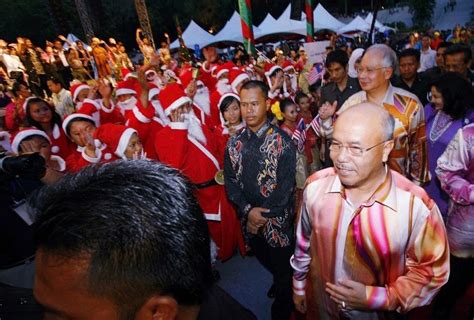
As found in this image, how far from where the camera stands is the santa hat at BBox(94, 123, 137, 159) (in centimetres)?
307

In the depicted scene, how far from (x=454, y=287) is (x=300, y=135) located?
2.07 m

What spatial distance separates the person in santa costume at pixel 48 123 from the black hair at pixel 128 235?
12.1 ft

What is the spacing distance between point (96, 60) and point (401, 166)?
11410mm

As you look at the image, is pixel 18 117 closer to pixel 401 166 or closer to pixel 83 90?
pixel 83 90

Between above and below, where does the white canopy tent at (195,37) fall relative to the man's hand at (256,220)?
above

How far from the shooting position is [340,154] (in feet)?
4.92

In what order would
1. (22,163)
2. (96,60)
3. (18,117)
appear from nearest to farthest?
(22,163) < (18,117) < (96,60)

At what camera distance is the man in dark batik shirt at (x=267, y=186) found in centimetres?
242

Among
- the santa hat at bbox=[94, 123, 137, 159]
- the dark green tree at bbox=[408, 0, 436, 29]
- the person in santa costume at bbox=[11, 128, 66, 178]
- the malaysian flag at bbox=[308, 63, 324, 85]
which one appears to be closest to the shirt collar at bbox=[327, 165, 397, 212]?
the santa hat at bbox=[94, 123, 137, 159]

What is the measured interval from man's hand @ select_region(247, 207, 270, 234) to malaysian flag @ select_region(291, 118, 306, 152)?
146 cm

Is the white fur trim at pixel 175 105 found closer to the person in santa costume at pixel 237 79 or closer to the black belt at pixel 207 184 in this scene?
the black belt at pixel 207 184

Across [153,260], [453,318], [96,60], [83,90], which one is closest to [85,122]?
[83,90]

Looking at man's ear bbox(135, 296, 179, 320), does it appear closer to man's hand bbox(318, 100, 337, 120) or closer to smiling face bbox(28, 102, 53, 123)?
man's hand bbox(318, 100, 337, 120)

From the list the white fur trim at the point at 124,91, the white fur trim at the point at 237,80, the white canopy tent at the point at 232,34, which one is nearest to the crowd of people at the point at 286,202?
the white fur trim at the point at 124,91
